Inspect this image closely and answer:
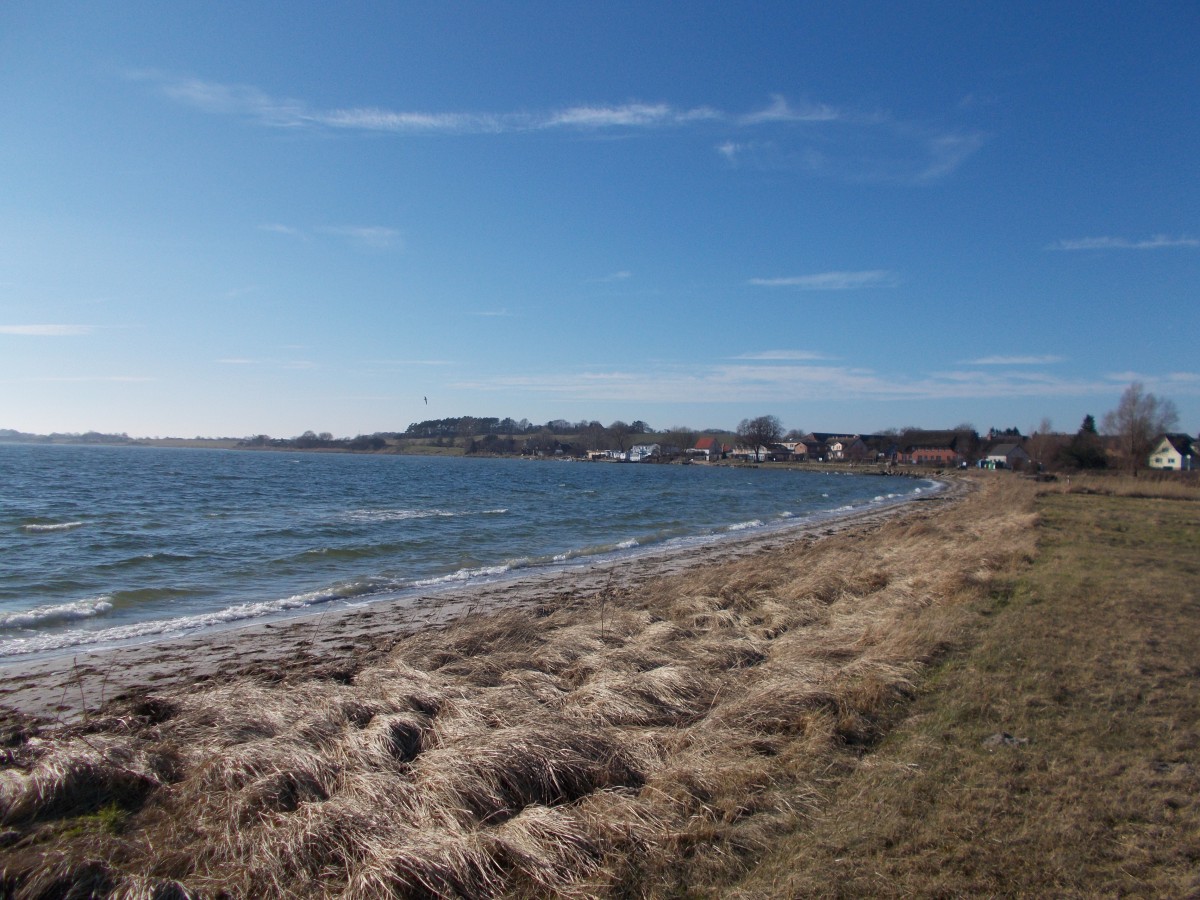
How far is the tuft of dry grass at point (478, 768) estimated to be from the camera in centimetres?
449

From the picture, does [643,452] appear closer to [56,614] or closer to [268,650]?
[56,614]

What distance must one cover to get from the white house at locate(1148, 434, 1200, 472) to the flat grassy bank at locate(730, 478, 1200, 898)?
9786cm

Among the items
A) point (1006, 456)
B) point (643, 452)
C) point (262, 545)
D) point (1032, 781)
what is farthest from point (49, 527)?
point (643, 452)

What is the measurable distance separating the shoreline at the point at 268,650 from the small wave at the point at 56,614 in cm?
295

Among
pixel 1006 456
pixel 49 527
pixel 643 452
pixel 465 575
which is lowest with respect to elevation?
pixel 465 575

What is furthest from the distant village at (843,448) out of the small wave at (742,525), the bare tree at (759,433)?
the small wave at (742,525)

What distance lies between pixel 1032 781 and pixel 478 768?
4261mm

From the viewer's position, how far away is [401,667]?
898 centimetres

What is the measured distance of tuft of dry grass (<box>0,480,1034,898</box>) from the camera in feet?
14.7

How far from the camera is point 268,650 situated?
39.2ft

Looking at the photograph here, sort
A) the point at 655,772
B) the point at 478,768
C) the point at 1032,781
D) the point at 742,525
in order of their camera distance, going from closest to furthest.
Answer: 1. the point at 1032,781
2. the point at 478,768
3. the point at 655,772
4. the point at 742,525

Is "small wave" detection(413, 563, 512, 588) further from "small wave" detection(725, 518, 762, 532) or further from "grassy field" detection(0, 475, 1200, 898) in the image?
"small wave" detection(725, 518, 762, 532)

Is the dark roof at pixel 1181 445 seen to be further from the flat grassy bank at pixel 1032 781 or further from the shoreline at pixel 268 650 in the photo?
the flat grassy bank at pixel 1032 781

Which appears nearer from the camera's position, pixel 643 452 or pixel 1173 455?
pixel 1173 455
